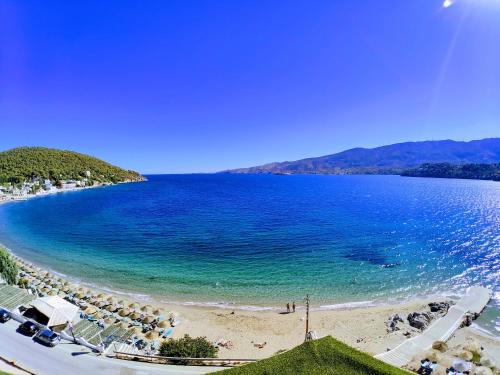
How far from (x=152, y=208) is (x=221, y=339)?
270 ft

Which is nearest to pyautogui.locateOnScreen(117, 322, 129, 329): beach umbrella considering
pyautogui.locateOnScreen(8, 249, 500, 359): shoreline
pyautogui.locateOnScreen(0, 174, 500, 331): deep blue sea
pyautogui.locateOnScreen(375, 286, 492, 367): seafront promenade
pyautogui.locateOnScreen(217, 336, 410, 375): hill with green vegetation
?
pyautogui.locateOnScreen(8, 249, 500, 359): shoreline

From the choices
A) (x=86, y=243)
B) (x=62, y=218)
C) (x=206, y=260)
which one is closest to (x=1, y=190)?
(x=62, y=218)

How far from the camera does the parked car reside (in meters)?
23.0

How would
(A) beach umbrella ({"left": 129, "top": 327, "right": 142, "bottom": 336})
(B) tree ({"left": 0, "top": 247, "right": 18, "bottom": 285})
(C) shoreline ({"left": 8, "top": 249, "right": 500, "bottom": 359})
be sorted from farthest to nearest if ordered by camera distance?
(B) tree ({"left": 0, "top": 247, "right": 18, "bottom": 285})
(A) beach umbrella ({"left": 129, "top": 327, "right": 142, "bottom": 336})
(C) shoreline ({"left": 8, "top": 249, "right": 500, "bottom": 359})

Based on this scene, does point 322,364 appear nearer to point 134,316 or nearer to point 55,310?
point 134,316

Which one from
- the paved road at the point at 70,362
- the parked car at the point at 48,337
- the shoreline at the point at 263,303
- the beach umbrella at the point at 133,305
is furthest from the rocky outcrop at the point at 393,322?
the parked car at the point at 48,337

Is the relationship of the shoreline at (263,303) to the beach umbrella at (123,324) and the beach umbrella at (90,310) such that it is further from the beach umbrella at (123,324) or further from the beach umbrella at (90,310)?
the beach umbrella at (123,324)

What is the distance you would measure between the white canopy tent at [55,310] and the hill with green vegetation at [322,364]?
60.1 feet

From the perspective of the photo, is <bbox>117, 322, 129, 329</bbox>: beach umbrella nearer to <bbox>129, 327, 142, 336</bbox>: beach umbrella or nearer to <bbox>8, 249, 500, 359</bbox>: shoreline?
<bbox>129, 327, 142, 336</bbox>: beach umbrella

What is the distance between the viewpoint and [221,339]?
2986 centimetres

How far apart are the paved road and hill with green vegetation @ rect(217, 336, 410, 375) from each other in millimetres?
6122

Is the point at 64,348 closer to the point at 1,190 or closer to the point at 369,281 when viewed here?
the point at 369,281

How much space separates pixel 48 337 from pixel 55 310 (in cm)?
393

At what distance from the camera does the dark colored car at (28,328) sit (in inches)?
961
